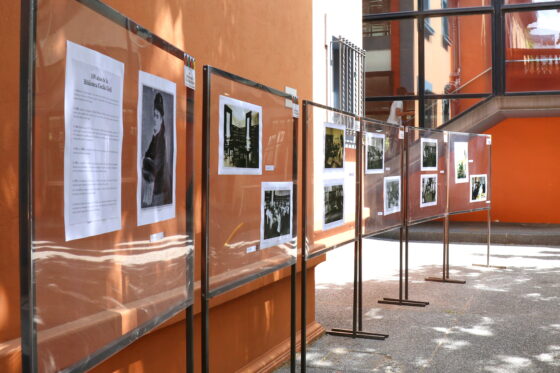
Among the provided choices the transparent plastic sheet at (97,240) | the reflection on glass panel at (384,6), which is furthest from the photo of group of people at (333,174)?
the reflection on glass panel at (384,6)

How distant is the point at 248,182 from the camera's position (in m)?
3.67

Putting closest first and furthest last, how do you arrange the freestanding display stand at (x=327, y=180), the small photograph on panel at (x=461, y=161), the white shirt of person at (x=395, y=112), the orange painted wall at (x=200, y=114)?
the orange painted wall at (x=200, y=114)
the freestanding display stand at (x=327, y=180)
the small photograph on panel at (x=461, y=161)
the white shirt of person at (x=395, y=112)

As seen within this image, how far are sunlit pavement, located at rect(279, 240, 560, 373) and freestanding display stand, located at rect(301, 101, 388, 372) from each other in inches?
39.9

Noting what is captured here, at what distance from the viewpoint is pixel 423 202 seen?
8.61 metres

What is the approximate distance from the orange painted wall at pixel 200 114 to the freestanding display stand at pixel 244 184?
479 mm

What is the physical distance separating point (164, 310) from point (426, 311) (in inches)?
211

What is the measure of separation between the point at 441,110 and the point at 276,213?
12.4 metres

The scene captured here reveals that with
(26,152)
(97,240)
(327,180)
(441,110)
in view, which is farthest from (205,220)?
(441,110)

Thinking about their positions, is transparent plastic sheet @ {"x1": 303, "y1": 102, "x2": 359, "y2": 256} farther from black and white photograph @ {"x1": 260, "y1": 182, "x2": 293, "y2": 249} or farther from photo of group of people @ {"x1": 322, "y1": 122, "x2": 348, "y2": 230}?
black and white photograph @ {"x1": 260, "y1": 182, "x2": 293, "y2": 249}

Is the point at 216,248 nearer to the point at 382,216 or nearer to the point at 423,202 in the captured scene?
the point at 382,216

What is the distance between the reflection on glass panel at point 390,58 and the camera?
52.7 feet

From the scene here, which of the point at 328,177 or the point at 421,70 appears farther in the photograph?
the point at 421,70

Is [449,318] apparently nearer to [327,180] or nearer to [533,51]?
[327,180]

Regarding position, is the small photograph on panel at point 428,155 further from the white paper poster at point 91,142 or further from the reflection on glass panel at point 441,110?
the reflection on glass panel at point 441,110
